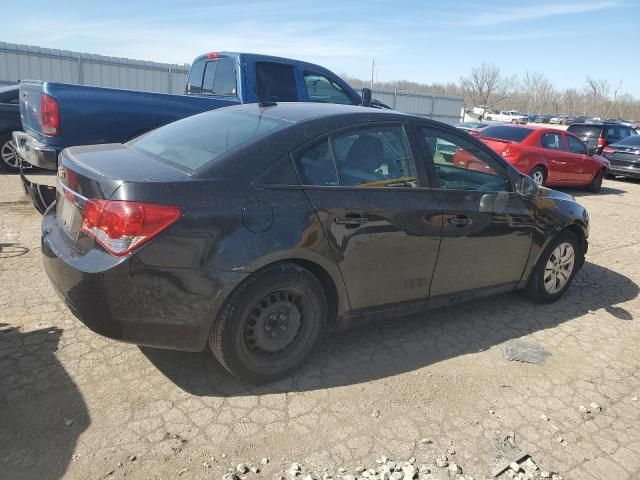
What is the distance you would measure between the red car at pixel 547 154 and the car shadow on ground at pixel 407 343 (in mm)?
6204

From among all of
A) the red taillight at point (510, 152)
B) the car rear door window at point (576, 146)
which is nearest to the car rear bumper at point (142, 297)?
the red taillight at point (510, 152)

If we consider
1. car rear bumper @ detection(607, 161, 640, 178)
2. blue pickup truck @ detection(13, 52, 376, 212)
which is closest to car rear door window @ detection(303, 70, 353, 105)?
blue pickup truck @ detection(13, 52, 376, 212)

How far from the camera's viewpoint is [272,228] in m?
2.88

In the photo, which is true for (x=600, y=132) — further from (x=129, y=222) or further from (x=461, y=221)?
(x=129, y=222)

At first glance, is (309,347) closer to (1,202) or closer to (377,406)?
(377,406)

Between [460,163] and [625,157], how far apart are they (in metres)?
14.4

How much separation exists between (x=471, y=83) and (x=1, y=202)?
82488mm

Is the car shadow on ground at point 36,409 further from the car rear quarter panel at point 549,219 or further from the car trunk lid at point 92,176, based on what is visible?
the car rear quarter panel at point 549,219

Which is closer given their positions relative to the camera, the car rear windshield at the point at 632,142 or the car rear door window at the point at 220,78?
the car rear door window at the point at 220,78

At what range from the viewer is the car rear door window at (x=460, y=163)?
375cm

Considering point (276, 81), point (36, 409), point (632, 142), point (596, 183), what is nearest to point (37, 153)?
point (36, 409)

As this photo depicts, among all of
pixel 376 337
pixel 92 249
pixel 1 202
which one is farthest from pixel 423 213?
pixel 1 202

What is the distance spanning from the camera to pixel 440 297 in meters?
3.87

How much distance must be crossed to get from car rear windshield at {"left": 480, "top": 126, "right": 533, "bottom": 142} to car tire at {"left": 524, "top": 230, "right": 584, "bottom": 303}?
23.6 ft
